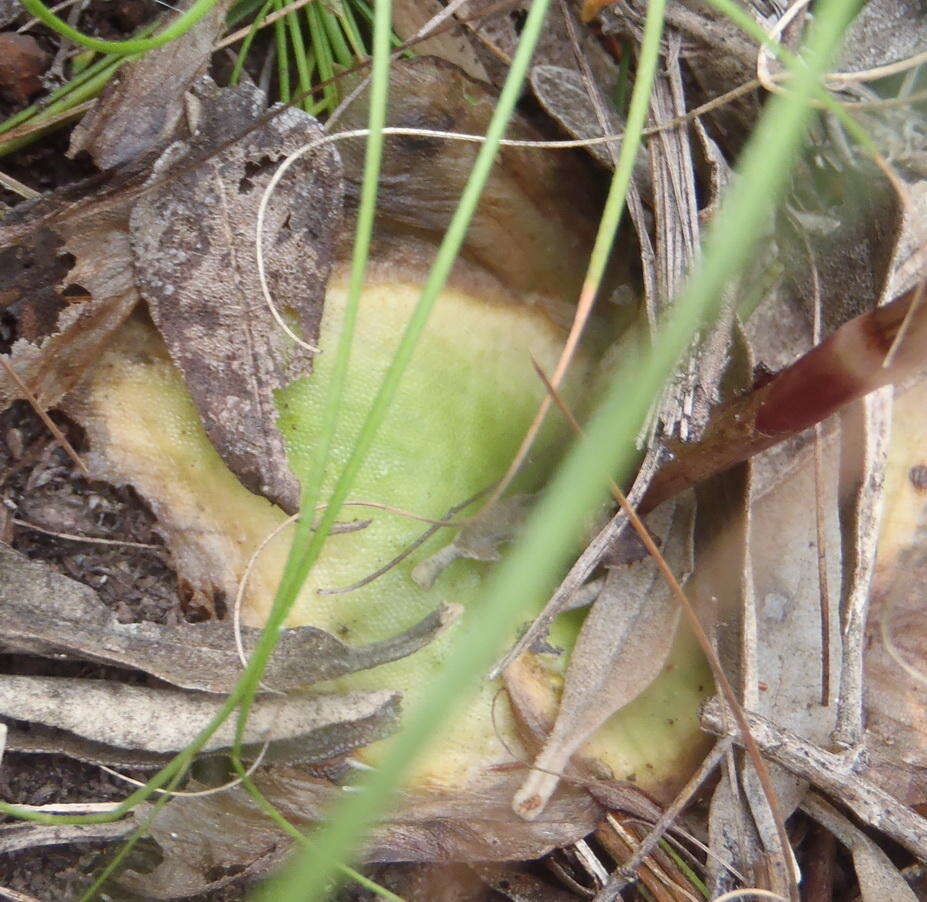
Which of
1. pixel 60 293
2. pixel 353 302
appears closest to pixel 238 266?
pixel 60 293

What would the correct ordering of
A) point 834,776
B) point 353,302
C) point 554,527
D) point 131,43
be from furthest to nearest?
point 834,776, point 131,43, point 353,302, point 554,527

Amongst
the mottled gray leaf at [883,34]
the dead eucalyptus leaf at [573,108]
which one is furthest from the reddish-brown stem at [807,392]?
the mottled gray leaf at [883,34]

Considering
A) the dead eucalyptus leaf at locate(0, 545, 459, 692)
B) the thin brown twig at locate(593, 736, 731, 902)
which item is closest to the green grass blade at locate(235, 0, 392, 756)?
the dead eucalyptus leaf at locate(0, 545, 459, 692)

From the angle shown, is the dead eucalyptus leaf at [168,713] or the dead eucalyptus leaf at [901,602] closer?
the dead eucalyptus leaf at [168,713]

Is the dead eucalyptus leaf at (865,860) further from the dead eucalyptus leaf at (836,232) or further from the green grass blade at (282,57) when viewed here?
the green grass blade at (282,57)

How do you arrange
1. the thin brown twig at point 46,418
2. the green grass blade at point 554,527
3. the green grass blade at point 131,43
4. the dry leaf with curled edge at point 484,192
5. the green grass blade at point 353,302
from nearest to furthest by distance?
the green grass blade at point 554,527 → the green grass blade at point 353,302 → the green grass blade at point 131,43 → the thin brown twig at point 46,418 → the dry leaf with curled edge at point 484,192

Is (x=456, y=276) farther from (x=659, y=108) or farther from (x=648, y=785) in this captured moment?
(x=648, y=785)

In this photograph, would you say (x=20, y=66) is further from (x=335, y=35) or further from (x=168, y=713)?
(x=168, y=713)
